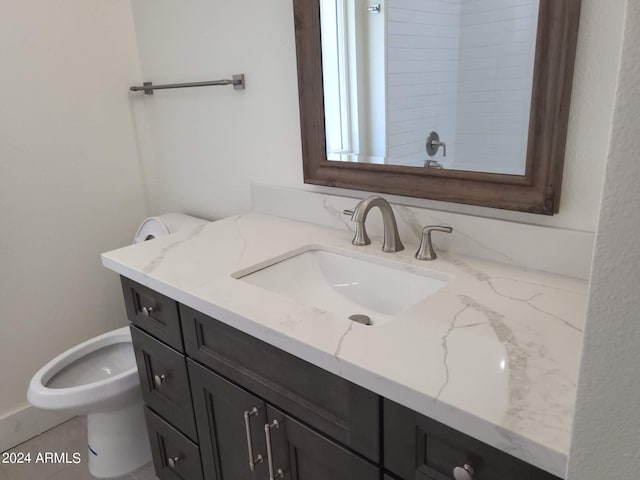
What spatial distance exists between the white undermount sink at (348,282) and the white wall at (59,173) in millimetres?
1185

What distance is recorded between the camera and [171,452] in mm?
→ 1495

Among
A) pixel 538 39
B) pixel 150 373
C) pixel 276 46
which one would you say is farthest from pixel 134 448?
pixel 538 39

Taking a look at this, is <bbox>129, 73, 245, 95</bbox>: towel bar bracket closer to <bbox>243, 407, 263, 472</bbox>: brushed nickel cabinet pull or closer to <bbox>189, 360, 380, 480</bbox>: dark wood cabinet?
<bbox>189, 360, 380, 480</bbox>: dark wood cabinet

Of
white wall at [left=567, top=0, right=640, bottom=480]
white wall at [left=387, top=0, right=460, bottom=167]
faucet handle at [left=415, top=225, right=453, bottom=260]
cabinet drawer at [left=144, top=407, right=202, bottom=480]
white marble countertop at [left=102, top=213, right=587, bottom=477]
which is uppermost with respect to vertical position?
white wall at [left=387, top=0, right=460, bottom=167]

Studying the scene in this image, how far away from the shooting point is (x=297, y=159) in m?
1.58

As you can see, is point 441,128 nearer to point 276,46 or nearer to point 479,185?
point 479,185

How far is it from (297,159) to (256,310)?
0.72m

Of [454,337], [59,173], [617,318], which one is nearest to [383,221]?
[454,337]

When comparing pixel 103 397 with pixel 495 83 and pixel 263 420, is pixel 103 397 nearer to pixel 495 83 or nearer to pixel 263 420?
pixel 263 420

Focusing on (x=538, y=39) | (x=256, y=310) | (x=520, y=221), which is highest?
(x=538, y=39)

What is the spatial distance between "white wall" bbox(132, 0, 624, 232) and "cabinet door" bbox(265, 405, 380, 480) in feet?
2.08

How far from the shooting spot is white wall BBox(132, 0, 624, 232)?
0.96m

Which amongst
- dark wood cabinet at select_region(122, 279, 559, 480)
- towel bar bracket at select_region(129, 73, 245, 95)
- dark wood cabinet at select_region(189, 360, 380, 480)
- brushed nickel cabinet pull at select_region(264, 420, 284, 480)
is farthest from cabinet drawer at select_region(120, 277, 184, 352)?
towel bar bracket at select_region(129, 73, 245, 95)

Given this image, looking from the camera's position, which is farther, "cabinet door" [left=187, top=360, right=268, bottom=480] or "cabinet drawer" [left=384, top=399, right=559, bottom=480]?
"cabinet door" [left=187, top=360, right=268, bottom=480]
